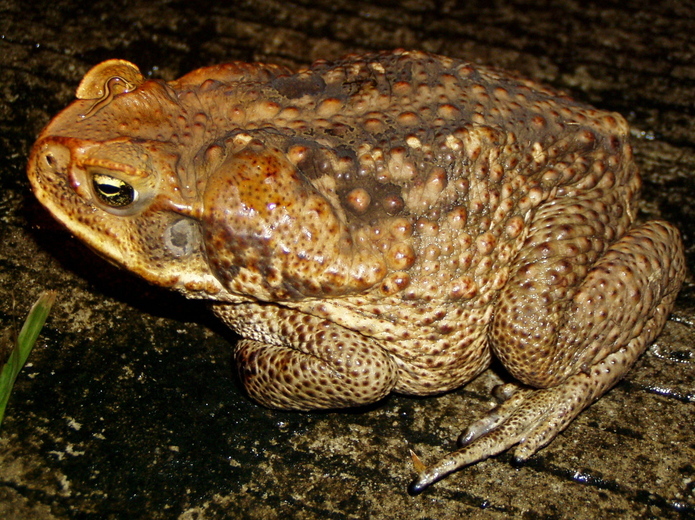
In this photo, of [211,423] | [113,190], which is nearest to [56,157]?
[113,190]

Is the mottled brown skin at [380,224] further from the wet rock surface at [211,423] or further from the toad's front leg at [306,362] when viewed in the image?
the wet rock surface at [211,423]

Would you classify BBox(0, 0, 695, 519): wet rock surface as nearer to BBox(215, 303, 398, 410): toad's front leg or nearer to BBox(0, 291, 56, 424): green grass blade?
BBox(0, 291, 56, 424): green grass blade

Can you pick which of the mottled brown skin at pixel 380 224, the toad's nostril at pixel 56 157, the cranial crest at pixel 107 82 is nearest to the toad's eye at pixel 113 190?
the mottled brown skin at pixel 380 224

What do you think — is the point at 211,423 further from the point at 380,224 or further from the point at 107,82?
the point at 107,82

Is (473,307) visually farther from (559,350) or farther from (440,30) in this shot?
(440,30)

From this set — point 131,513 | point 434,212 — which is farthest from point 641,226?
point 131,513

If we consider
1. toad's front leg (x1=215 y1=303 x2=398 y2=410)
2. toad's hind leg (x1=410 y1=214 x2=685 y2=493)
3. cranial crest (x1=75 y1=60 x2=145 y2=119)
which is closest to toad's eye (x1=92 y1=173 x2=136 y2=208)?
cranial crest (x1=75 y1=60 x2=145 y2=119)
